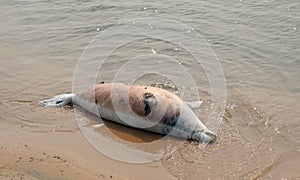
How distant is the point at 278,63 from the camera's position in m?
6.65

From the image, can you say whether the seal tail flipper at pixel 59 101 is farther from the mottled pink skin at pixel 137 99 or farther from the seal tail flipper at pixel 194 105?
the seal tail flipper at pixel 194 105

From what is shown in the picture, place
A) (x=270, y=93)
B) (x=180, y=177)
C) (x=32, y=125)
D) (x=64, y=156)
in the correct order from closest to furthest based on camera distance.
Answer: (x=180, y=177)
(x=64, y=156)
(x=32, y=125)
(x=270, y=93)

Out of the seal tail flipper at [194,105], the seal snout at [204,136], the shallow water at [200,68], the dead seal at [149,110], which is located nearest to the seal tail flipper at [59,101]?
the shallow water at [200,68]

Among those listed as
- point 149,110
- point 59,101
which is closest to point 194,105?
point 149,110

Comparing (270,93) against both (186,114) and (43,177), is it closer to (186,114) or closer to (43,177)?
(186,114)

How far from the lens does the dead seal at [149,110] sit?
4938 mm

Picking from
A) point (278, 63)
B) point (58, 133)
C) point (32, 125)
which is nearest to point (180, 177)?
point (58, 133)

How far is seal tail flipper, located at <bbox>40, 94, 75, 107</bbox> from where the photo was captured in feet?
18.7

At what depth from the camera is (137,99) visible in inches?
203

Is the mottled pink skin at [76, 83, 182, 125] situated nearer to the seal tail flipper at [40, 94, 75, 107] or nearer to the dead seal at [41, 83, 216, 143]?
the dead seal at [41, 83, 216, 143]

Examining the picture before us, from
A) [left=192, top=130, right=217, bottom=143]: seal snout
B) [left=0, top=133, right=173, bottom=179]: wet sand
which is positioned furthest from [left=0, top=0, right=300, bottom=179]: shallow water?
[left=0, top=133, right=173, bottom=179]: wet sand

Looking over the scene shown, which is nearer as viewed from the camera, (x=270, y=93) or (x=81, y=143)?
(x=81, y=143)

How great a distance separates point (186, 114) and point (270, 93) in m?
1.40

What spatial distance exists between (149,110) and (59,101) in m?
1.31
